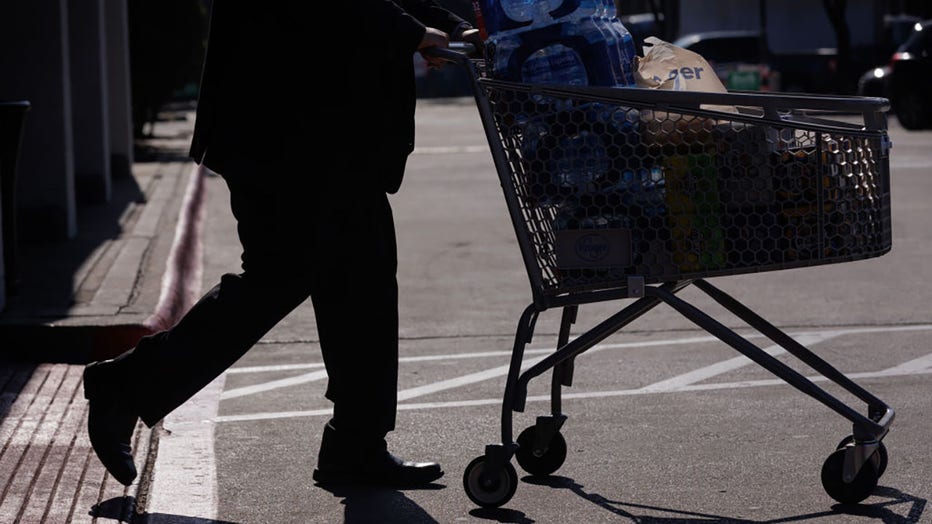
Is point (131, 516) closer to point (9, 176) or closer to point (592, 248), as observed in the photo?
point (592, 248)

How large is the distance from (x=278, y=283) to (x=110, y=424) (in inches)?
26.9

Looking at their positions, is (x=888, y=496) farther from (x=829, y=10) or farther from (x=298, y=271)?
(x=829, y=10)

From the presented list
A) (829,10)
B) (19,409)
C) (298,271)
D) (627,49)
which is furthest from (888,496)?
(829,10)

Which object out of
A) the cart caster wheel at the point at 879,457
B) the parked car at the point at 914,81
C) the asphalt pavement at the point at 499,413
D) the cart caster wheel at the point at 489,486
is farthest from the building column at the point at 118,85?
the parked car at the point at 914,81

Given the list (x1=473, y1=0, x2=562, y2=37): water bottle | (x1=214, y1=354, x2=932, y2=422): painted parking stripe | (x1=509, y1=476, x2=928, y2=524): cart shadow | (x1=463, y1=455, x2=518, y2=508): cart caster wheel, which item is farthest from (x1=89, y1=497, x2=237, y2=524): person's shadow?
(x1=473, y1=0, x2=562, y2=37): water bottle

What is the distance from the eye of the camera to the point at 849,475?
4.64 m

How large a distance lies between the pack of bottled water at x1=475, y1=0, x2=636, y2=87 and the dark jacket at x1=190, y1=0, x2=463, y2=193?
14.9 inches

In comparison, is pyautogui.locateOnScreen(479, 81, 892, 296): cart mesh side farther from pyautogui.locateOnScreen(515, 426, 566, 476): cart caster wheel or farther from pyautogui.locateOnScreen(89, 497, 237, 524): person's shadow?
pyautogui.locateOnScreen(89, 497, 237, 524): person's shadow

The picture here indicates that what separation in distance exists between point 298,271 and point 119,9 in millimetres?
13966

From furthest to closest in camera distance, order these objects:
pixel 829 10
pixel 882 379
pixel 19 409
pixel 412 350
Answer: pixel 829 10
pixel 412 350
pixel 882 379
pixel 19 409

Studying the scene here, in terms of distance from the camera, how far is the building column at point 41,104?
11070mm

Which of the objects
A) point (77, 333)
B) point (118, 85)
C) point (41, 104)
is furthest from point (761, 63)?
point (77, 333)

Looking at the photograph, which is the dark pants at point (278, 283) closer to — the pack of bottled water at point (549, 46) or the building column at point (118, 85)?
the pack of bottled water at point (549, 46)

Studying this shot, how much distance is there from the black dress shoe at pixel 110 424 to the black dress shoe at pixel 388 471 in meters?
0.66
